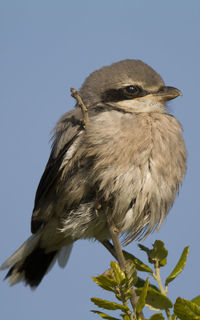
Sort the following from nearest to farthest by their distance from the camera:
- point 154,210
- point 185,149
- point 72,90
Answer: point 72,90 → point 154,210 → point 185,149

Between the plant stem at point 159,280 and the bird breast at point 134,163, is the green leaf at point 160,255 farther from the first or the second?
the bird breast at point 134,163

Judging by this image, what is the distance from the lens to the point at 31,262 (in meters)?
5.47

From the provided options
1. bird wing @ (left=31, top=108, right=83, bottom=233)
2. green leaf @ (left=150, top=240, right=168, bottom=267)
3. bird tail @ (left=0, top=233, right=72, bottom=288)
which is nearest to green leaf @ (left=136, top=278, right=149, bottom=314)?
green leaf @ (left=150, top=240, right=168, bottom=267)

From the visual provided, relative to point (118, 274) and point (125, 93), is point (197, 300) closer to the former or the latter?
point (118, 274)

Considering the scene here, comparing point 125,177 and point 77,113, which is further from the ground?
point 77,113

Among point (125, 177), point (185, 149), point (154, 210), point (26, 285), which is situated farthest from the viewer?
point (26, 285)

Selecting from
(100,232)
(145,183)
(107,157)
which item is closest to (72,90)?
(107,157)

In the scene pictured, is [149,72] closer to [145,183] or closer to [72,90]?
[145,183]

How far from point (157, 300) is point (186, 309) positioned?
11.7 inches

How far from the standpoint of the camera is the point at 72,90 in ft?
9.59

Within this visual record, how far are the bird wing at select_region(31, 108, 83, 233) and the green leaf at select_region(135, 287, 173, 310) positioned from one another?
1872 millimetres

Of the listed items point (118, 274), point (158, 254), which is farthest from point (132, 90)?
point (118, 274)

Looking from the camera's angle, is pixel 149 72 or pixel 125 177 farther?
pixel 149 72

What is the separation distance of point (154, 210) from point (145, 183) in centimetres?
35
